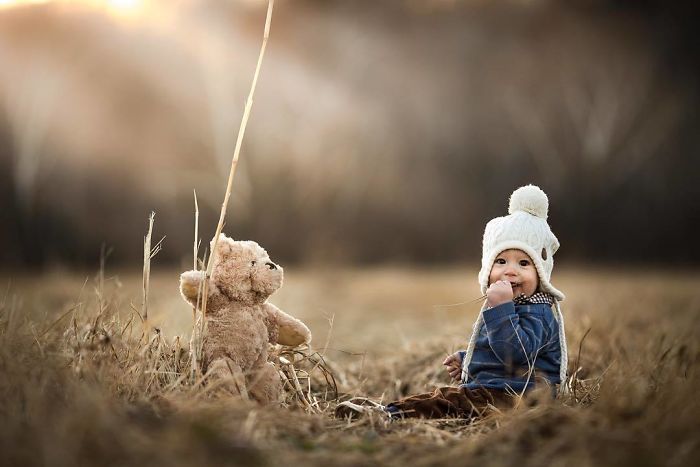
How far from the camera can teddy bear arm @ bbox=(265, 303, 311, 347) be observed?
279 centimetres

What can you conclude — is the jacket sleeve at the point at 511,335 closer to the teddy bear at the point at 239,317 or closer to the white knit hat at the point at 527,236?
the white knit hat at the point at 527,236

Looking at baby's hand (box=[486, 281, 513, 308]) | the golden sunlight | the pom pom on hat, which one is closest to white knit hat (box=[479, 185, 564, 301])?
the pom pom on hat

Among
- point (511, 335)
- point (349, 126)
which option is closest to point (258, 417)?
point (511, 335)

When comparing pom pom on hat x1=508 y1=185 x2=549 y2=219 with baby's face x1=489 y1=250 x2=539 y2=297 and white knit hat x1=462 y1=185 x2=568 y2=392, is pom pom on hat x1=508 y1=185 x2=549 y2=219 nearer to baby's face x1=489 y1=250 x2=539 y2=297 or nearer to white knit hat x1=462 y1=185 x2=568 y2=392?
white knit hat x1=462 y1=185 x2=568 y2=392

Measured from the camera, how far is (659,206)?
14008 millimetres

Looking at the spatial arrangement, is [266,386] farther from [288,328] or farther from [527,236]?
[527,236]

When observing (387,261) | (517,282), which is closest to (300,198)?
(387,261)

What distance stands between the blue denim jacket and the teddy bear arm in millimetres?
703

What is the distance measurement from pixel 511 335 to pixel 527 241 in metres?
0.41

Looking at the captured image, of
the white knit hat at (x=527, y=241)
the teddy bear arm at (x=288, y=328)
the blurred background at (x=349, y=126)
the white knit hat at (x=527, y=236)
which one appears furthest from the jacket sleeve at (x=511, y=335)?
the blurred background at (x=349, y=126)

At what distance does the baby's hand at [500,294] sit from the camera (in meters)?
2.78

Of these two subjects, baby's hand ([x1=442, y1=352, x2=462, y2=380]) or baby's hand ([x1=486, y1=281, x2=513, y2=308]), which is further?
baby's hand ([x1=442, y1=352, x2=462, y2=380])

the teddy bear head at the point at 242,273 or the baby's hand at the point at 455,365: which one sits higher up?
the teddy bear head at the point at 242,273

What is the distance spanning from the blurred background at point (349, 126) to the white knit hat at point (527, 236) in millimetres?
8906
